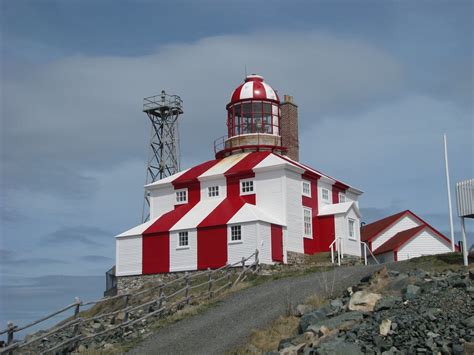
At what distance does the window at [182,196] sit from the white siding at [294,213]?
615 cm

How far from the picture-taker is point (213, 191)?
37.5 meters

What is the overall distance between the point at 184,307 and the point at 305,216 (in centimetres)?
1513

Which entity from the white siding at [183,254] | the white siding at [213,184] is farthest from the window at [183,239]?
the white siding at [213,184]

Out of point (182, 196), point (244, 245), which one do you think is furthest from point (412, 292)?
point (182, 196)

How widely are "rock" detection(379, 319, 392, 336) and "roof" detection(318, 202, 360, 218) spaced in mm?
22689

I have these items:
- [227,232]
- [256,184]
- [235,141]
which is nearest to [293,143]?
[235,141]

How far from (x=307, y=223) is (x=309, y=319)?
2073 cm

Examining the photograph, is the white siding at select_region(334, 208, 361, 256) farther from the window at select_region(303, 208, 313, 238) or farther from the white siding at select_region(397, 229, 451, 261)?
the white siding at select_region(397, 229, 451, 261)

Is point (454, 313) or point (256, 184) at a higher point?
point (256, 184)

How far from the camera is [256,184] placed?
1417 inches

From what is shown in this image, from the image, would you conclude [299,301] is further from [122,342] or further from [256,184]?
[256,184]

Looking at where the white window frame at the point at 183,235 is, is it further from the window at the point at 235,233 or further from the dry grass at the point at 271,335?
the dry grass at the point at 271,335

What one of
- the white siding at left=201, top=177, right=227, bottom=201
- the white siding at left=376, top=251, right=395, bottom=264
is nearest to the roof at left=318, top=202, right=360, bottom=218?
the white siding at left=376, top=251, right=395, bottom=264

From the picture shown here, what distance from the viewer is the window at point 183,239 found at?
3488 centimetres
